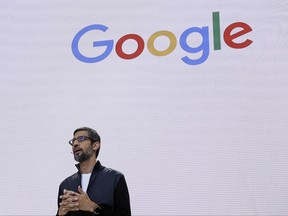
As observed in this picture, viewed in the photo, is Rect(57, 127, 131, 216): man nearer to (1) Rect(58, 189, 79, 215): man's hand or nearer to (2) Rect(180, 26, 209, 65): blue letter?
(1) Rect(58, 189, 79, 215): man's hand

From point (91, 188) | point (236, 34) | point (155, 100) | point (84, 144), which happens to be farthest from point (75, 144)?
point (236, 34)

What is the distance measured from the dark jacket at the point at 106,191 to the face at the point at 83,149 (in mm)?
71

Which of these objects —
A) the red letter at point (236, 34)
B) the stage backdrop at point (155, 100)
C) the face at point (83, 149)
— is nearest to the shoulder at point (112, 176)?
the face at point (83, 149)

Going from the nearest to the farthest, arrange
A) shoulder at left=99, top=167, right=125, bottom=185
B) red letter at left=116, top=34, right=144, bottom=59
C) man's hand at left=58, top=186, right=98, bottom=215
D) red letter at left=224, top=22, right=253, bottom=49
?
man's hand at left=58, top=186, right=98, bottom=215 → shoulder at left=99, top=167, right=125, bottom=185 → red letter at left=224, top=22, right=253, bottom=49 → red letter at left=116, top=34, right=144, bottom=59

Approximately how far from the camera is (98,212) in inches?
79.7

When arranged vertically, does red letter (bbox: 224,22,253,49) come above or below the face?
above

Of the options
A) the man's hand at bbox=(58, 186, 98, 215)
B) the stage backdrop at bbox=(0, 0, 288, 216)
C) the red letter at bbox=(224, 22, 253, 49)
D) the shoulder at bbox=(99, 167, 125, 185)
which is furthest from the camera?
the red letter at bbox=(224, 22, 253, 49)

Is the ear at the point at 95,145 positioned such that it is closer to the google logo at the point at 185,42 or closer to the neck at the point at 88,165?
the neck at the point at 88,165

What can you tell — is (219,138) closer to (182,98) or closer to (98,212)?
(182,98)

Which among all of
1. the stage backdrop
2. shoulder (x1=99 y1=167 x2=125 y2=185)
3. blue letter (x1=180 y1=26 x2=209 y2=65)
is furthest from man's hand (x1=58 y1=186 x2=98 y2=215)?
blue letter (x1=180 y1=26 x2=209 y2=65)

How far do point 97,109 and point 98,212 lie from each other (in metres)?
1.17

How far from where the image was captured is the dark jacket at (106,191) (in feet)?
6.87

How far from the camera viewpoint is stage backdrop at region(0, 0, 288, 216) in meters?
2.81

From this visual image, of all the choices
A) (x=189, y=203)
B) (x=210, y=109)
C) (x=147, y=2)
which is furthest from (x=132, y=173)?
(x=147, y=2)
